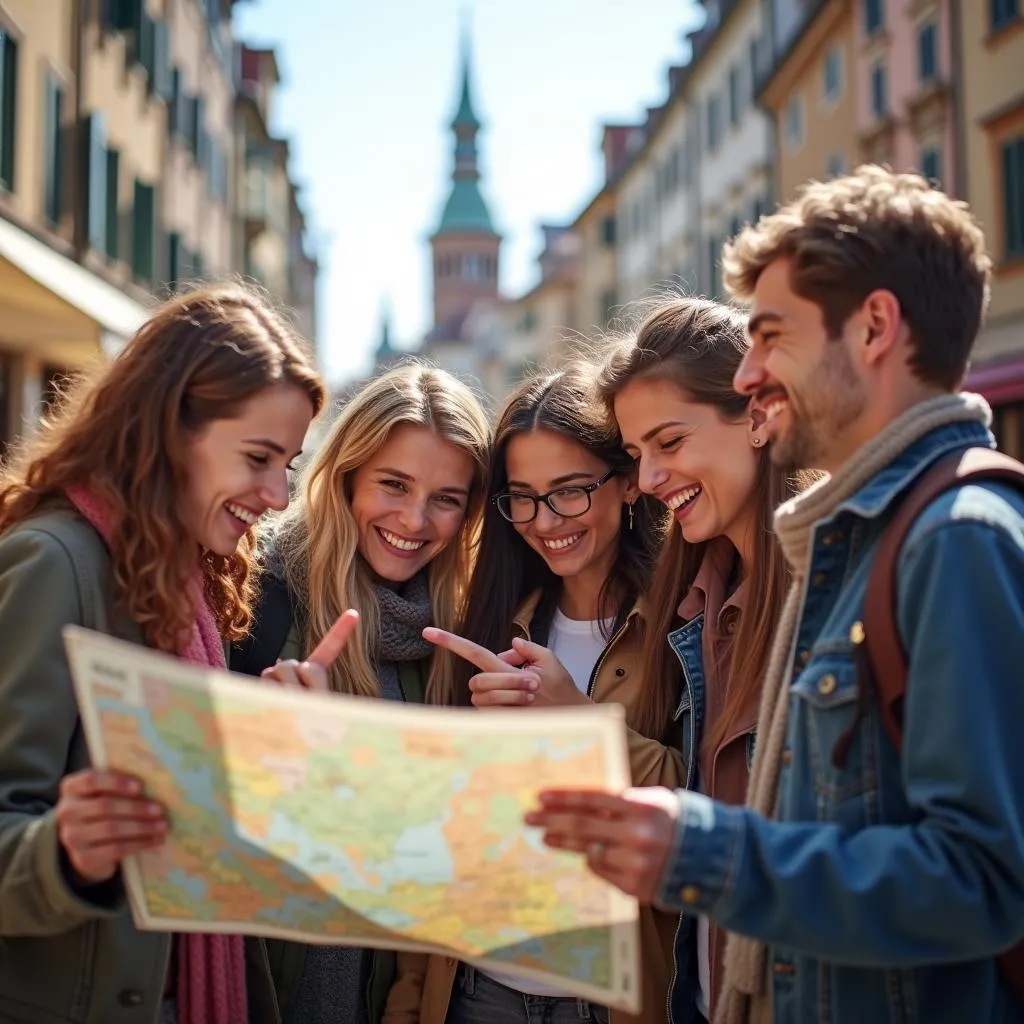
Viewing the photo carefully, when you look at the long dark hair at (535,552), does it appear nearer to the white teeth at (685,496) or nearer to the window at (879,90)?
the white teeth at (685,496)

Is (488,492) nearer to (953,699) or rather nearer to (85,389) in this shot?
(85,389)

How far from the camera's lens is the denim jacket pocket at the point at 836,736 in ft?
6.55

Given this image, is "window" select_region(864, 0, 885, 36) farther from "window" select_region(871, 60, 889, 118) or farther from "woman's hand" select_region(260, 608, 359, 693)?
"woman's hand" select_region(260, 608, 359, 693)

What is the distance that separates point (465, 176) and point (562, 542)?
120 metres

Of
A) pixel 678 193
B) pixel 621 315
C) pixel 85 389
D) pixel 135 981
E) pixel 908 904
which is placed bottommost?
pixel 135 981

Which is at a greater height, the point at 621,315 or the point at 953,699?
the point at 621,315

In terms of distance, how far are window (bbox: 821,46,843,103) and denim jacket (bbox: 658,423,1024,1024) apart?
74.8ft

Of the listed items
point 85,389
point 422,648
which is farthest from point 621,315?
point 85,389

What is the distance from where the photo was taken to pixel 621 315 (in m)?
4.44

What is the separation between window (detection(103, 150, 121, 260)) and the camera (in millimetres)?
17938

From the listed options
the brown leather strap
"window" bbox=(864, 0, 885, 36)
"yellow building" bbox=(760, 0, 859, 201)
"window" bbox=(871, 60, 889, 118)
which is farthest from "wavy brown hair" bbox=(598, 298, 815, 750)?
"yellow building" bbox=(760, 0, 859, 201)

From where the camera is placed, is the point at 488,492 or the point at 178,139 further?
the point at 178,139

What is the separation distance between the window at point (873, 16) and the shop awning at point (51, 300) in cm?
1224

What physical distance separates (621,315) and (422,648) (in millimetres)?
1398
